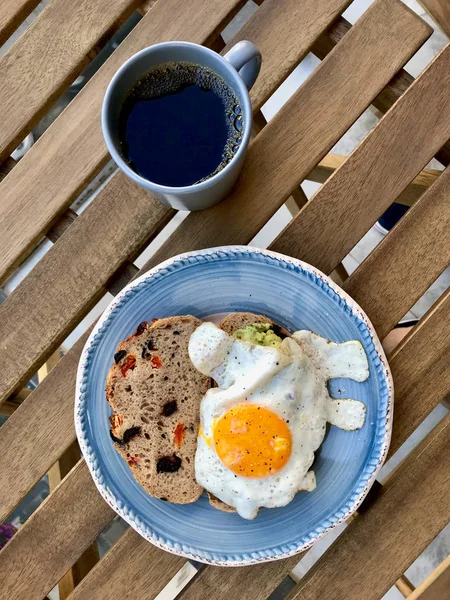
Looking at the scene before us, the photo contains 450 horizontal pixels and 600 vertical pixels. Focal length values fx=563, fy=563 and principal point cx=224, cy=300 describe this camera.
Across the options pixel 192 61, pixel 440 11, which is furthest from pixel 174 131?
pixel 440 11

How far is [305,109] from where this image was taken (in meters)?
0.83

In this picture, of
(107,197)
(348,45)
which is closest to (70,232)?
(107,197)

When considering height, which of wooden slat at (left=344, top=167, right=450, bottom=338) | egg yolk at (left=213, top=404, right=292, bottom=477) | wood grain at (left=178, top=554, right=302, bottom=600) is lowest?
wood grain at (left=178, top=554, right=302, bottom=600)

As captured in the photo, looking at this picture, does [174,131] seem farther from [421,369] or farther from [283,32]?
[421,369]

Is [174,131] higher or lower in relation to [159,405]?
higher

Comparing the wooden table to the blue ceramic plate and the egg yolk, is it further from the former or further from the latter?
the egg yolk

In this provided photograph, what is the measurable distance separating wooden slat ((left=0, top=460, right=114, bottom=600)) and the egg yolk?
252 millimetres

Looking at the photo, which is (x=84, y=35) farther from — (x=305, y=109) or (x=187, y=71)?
(x=305, y=109)

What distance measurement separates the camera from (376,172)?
0.82m

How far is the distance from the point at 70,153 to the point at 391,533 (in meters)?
0.75

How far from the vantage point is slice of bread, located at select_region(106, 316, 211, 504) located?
2.59ft

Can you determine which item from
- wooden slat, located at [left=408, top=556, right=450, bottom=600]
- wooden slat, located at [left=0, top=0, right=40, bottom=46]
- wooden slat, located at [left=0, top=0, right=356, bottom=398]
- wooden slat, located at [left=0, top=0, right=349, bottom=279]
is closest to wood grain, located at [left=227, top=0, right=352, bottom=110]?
wooden slat, located at [left=0, top=0, right=349, bottom=279]

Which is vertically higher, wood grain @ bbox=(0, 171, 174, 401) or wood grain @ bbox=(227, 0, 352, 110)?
wood grain @ bbox=(227, 0, 352, 110)

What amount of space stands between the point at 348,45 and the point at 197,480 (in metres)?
0.66
